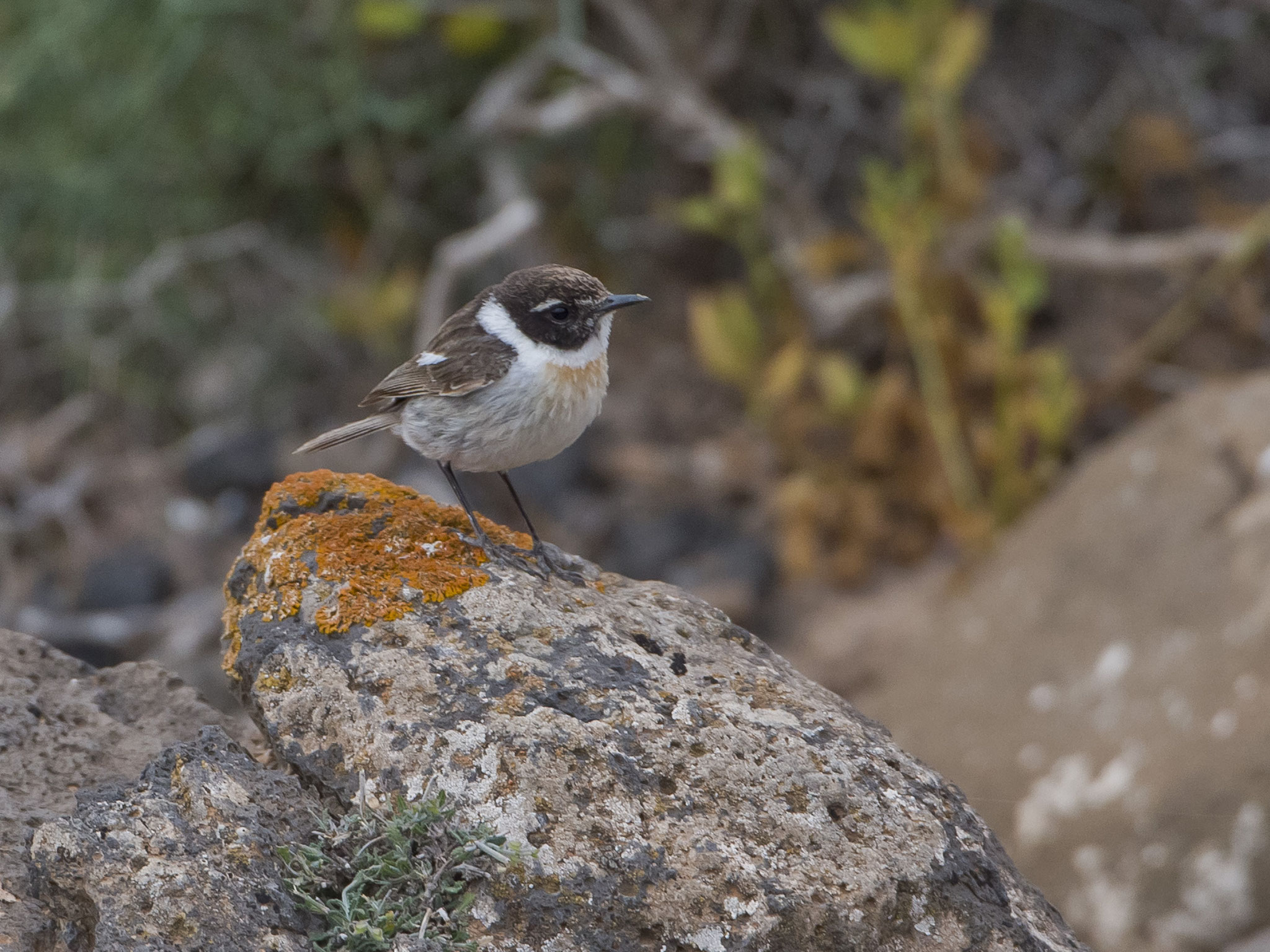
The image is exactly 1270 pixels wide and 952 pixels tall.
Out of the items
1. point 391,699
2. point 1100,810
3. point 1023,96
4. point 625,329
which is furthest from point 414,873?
point 1023,96

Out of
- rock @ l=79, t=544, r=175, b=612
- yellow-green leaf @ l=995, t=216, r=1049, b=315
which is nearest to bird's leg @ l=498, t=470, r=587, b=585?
yellow-green leaf @ l=995, t=216, r=1049, b=315

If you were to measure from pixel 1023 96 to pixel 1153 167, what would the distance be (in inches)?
45.9

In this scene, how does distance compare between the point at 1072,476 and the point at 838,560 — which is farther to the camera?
the point at 838,560

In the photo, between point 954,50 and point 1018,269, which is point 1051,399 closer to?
point 1018,269

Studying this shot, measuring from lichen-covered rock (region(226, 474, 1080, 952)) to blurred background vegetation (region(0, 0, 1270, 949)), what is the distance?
13.8 ft

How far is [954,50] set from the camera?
731cm

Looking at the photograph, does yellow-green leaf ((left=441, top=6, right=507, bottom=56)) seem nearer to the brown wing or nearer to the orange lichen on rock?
the brown wing

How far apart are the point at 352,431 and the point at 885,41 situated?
439 centimetres

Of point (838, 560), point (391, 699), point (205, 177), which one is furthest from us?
point (205, 177)

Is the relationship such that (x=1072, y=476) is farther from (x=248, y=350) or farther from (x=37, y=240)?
(x=37, y=240)

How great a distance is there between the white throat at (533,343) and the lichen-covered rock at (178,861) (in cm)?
165

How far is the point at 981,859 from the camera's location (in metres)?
3.25

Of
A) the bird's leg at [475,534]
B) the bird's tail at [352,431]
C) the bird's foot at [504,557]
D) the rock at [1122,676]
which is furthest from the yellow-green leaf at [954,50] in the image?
the bird's foot at [504,557]

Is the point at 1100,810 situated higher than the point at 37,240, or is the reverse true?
the point at 1100,810
